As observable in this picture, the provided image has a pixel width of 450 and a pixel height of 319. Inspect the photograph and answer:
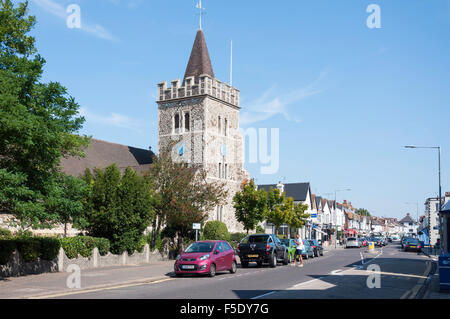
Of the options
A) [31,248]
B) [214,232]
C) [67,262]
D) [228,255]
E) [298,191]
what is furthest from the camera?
[298,191]

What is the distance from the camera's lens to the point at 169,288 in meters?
15.1

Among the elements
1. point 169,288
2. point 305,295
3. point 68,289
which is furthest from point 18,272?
point 305,295

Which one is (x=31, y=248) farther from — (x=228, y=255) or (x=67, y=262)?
(x=228, y=255)

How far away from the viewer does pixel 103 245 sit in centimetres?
2475

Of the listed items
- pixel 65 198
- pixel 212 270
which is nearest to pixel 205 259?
pixel 212 270

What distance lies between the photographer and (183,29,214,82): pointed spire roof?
170ft

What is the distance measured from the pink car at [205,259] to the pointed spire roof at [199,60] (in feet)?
108

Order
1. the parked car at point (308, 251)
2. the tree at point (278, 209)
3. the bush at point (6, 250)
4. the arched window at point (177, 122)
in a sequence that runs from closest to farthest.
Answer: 1. the bush at point (6, 250)
2. the parked car at point (308, 251)
3. the tree at point (278, 209)
4. the arched window at point (177, 122)

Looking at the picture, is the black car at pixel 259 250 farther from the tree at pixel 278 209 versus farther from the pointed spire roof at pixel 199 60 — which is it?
the pointed spire roof at pixel 199 60

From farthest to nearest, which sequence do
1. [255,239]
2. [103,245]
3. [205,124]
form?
[205,124] → [255,239] → [103,245]

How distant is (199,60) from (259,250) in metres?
31.4

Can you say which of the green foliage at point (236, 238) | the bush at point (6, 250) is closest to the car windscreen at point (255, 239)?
the bush at point (6, 250)

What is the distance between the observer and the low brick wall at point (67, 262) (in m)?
18.8

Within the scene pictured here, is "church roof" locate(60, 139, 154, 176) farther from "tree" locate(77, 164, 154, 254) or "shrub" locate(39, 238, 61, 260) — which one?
"shrub" locate(39, 238, 61, 260)
